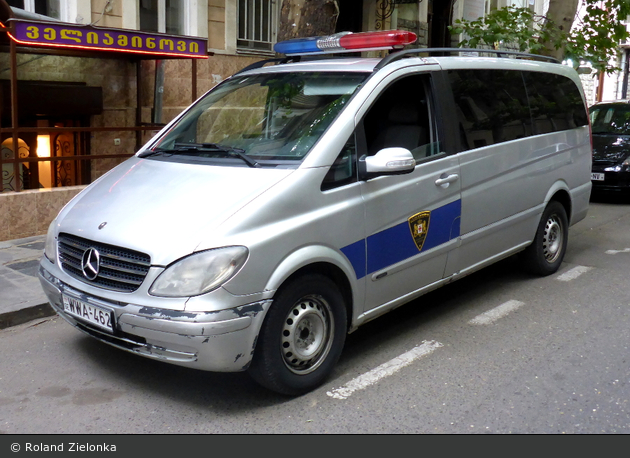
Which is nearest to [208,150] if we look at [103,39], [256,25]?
[103,39]

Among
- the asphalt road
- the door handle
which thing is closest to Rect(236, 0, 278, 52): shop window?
the asphalt road

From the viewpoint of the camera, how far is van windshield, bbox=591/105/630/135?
12.2 m

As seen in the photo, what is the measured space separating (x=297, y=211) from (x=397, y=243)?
0.89 m

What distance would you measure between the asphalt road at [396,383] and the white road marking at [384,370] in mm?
12

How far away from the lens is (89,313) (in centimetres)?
392

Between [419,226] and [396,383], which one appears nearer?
[396,383]

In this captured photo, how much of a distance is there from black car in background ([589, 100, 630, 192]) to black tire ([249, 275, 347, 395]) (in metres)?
8.52

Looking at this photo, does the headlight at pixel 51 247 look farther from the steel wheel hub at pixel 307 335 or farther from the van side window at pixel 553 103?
the van side window at pixel 553 103

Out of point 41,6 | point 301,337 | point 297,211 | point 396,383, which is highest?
point 41,6

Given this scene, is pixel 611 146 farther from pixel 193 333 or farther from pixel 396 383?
pixel 193 333

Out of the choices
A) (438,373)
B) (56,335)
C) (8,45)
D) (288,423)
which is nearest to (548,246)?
(438,373)

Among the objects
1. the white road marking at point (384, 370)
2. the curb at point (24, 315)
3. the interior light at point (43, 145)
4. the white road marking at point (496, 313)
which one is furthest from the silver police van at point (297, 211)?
the interior light at point (43, 145)

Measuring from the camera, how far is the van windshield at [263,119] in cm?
434

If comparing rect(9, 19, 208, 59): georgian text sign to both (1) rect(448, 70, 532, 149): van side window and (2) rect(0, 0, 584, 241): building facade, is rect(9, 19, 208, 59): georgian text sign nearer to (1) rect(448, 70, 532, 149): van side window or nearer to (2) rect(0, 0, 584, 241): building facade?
(2) rect(0, 0, 584, 241): building facade
